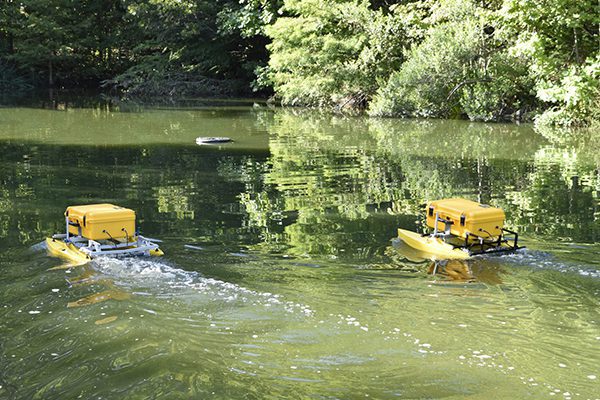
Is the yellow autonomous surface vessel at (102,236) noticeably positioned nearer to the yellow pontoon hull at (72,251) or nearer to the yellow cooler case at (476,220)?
the yellow pontoon hull at (72,251)

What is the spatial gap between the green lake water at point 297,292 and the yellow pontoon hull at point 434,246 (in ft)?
0.58

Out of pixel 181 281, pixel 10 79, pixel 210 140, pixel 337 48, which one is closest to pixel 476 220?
pixel 181 281

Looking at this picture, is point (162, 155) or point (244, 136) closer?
point (162, 155)

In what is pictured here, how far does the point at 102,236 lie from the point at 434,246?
4.11 metres

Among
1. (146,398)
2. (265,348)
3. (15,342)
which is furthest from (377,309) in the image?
(15,342)

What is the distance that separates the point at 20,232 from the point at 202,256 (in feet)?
9.94

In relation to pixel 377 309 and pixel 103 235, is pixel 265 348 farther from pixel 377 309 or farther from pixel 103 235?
pixel 103 235

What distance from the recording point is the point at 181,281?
8.52 m

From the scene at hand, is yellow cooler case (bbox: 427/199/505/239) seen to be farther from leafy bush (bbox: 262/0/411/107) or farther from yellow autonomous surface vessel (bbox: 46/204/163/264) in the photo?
leafy bush (bbox: 262/0/411/107)

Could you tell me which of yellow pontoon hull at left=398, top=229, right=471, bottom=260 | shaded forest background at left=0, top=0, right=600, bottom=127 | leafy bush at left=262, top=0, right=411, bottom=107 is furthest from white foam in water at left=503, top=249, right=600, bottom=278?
leafy bush at left=262, top=0, right=411, bottom=107

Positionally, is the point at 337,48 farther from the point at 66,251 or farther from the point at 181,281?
the point at 181,281

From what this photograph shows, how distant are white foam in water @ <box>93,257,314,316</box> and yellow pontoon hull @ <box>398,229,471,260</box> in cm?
271

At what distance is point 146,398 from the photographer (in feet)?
18.8

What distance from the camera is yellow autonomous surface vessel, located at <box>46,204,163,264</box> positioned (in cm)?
938
